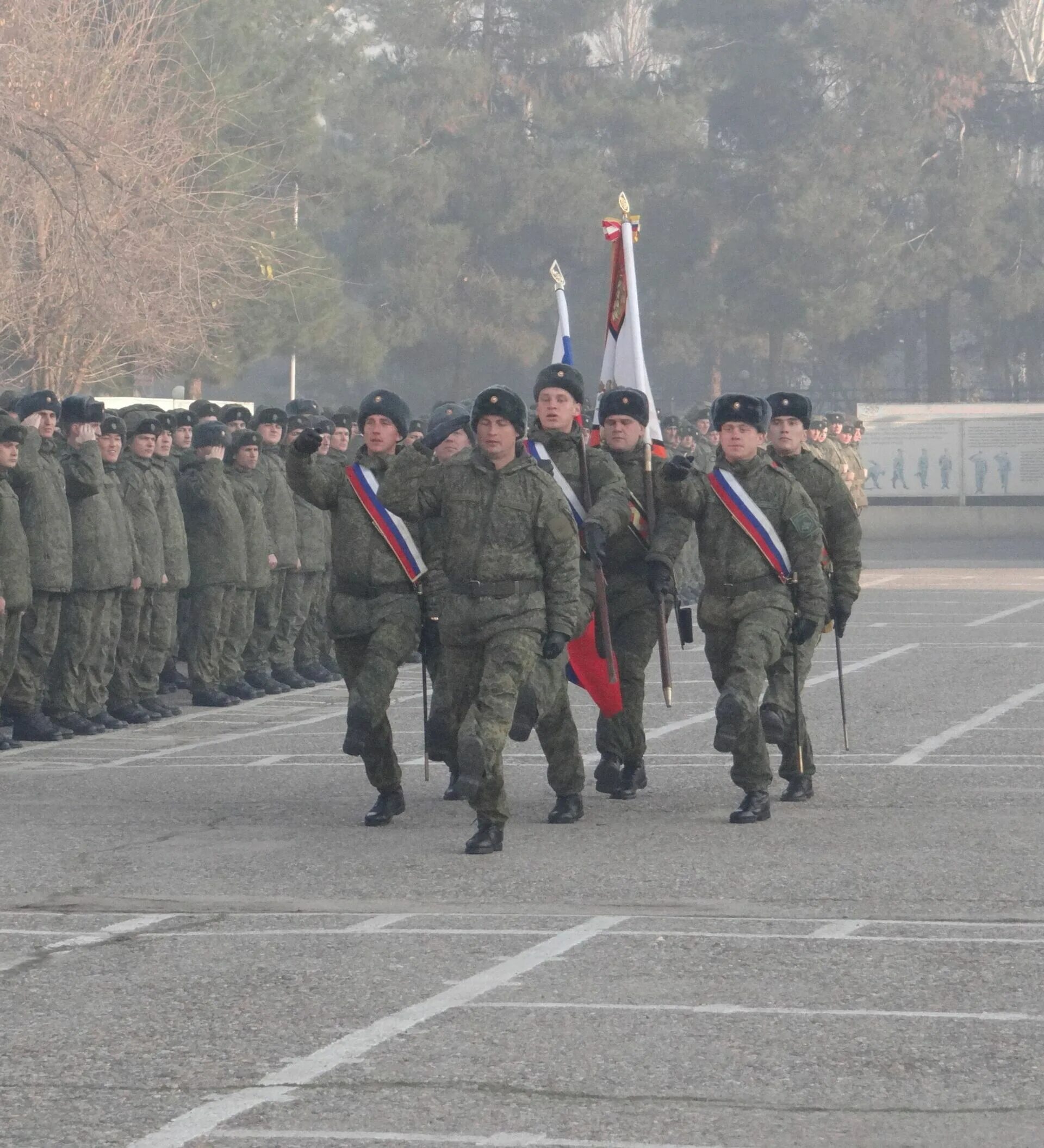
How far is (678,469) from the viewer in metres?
10.6

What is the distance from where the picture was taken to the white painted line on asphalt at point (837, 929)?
774 centimetres

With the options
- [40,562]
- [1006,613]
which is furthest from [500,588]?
[1006,613]

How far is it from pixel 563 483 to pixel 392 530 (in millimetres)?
851

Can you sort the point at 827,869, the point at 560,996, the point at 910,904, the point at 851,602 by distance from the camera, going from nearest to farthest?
the point at 560,996, the point at 910,904, the point at 827,869, the point at 851,602

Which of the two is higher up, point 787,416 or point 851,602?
point 787,416

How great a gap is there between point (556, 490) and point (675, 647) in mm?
12147

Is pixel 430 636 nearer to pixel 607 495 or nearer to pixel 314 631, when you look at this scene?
pixel 607 495

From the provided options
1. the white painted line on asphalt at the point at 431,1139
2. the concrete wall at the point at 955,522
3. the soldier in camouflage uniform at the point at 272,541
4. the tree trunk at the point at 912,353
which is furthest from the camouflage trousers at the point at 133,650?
the tree trunk at the point at 912,353

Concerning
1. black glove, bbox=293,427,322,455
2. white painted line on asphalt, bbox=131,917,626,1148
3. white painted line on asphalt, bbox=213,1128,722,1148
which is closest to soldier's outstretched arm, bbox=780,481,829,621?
black glove, bbox=293,427,322,455

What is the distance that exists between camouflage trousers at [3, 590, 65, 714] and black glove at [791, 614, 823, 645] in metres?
5.21

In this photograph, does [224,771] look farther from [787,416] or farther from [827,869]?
[827,869]

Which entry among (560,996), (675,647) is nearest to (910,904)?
(560,996)

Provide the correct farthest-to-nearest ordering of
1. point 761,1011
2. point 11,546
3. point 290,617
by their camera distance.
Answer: point 290,617 < point 11,546 < point 761,1011

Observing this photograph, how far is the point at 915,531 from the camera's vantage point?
4428 cm
